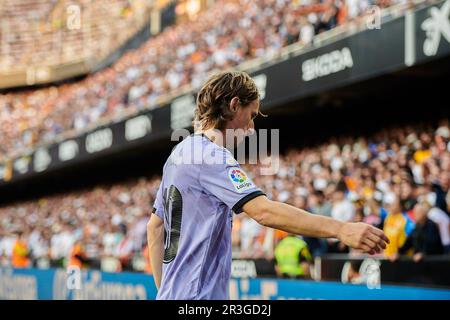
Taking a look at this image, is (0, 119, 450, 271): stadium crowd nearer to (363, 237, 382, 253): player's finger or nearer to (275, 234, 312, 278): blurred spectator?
(275, 234, 312, 278): blurred spectator

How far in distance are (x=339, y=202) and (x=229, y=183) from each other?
27.1 ft

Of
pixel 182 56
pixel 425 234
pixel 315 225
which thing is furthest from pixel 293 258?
pixel 182 56

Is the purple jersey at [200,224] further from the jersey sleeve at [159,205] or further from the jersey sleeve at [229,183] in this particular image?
the jersey sleeve at [159,205]

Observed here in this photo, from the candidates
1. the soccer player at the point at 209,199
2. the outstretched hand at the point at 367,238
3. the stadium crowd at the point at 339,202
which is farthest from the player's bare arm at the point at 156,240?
the stadium crowd at the point at 339,202

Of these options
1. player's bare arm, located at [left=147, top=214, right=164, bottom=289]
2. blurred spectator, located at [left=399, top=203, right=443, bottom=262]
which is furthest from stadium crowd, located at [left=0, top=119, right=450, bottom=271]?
player's bare arm, located at [left=147, top=214, right=164, bottom=289]

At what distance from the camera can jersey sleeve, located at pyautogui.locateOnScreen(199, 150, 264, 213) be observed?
10.2ft

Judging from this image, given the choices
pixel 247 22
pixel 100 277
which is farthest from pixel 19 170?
pixel 100 277

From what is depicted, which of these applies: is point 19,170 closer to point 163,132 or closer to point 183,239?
point 163,132

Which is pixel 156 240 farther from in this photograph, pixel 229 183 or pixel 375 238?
pixel 375 238

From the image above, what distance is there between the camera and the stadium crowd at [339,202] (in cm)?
952

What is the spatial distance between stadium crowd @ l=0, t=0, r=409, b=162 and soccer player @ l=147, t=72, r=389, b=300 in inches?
383

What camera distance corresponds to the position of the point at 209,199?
10.7 feet
